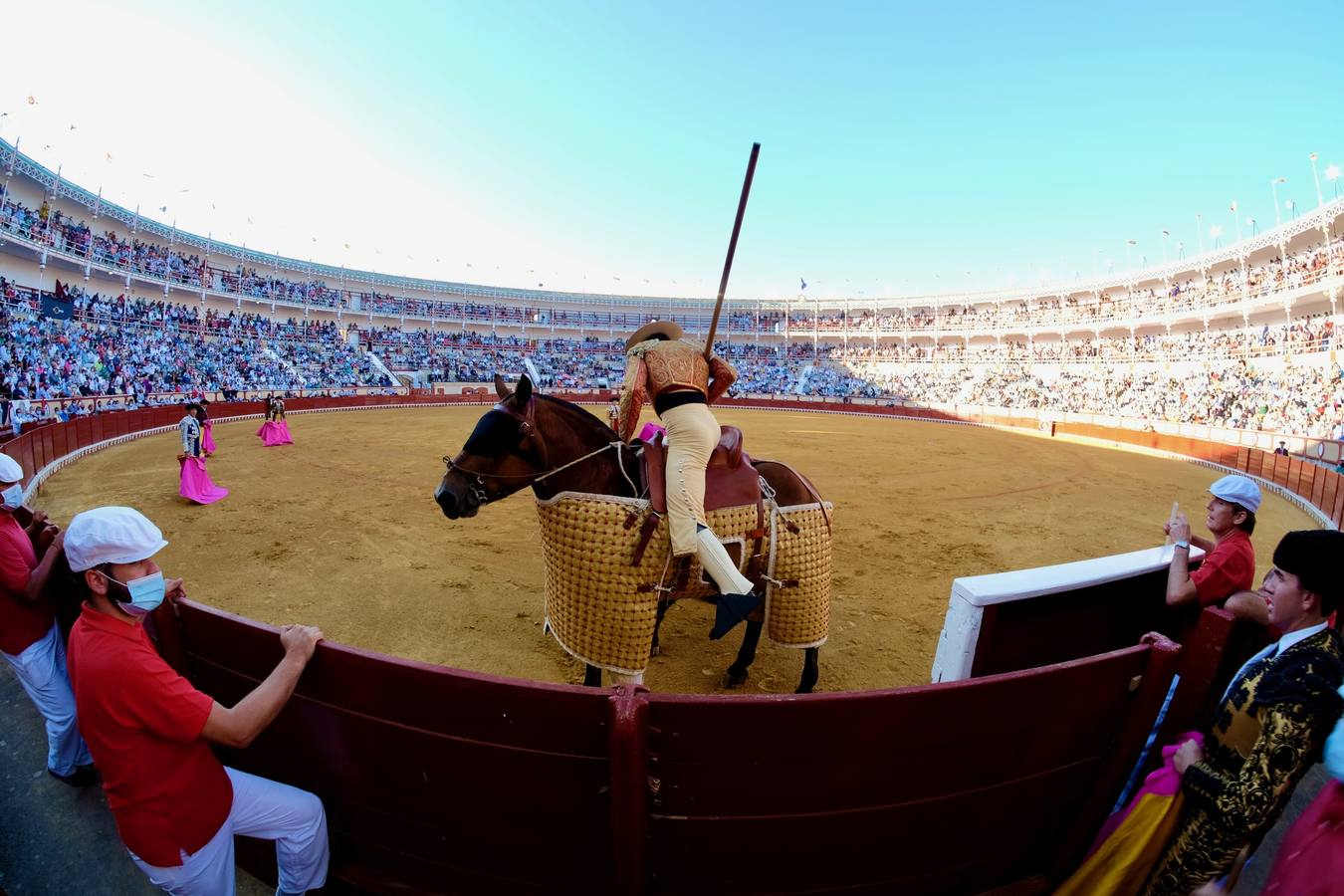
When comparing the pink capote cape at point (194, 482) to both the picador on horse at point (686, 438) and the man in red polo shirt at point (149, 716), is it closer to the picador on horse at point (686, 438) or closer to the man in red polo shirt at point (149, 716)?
the picador on horse at point (686, 438)

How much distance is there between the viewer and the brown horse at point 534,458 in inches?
118

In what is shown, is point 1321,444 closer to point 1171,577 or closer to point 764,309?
point 1171,577

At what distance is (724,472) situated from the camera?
3.24m

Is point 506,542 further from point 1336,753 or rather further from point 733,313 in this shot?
point 733,313

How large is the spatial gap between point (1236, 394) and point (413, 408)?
36.6 meters

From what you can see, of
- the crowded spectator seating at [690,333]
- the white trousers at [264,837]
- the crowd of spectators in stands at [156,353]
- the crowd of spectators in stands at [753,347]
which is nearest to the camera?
the white trousers at [264,837]

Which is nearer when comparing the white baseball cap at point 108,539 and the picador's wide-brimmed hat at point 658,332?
the white baseball cap at point 108,539

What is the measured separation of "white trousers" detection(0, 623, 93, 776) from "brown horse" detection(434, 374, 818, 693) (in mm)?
1618

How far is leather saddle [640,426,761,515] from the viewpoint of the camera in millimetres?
3039

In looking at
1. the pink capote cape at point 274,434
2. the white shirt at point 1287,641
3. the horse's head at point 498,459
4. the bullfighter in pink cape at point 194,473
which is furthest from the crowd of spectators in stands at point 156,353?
the white shirt at point 1287,641

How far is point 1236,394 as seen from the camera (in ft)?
76.4

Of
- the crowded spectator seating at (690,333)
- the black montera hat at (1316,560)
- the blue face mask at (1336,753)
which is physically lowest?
the blue face mask at (1336,753)

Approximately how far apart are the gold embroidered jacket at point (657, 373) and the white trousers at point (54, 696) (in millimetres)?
2625

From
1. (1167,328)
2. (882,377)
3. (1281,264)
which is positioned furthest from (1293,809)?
(882,377)
